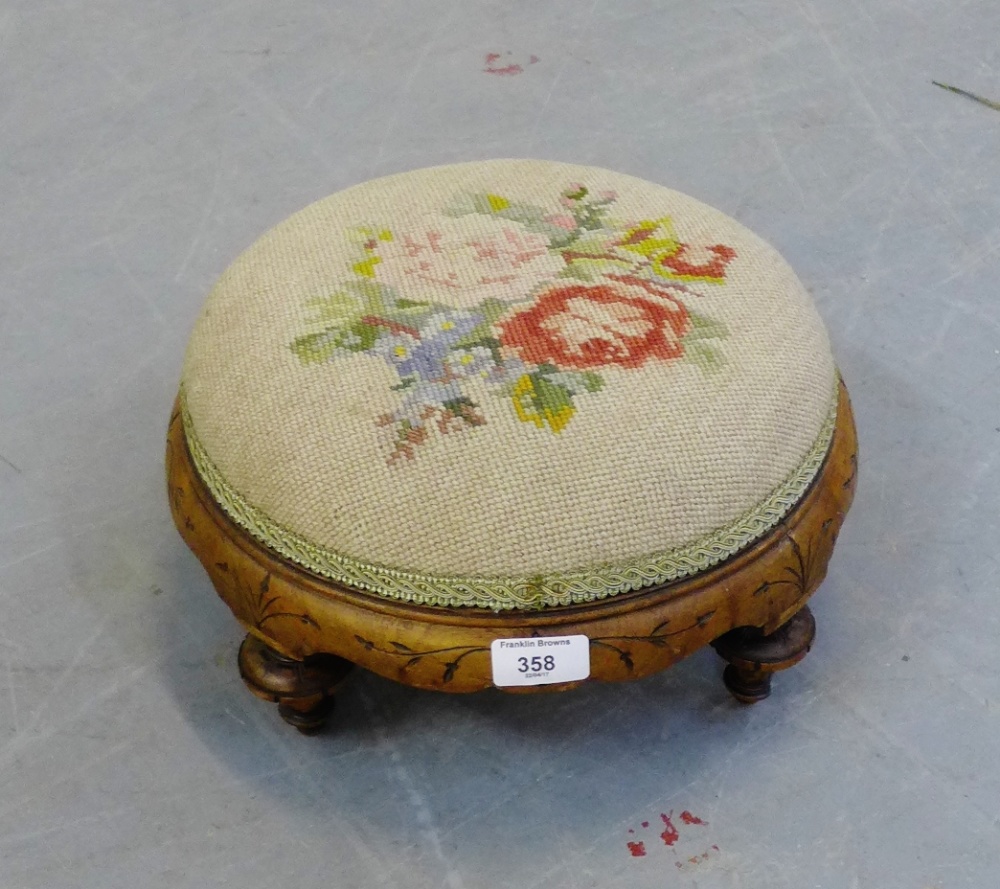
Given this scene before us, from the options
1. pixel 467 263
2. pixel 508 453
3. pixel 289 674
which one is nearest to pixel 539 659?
pixel 508 453

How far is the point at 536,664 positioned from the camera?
37.3 inches

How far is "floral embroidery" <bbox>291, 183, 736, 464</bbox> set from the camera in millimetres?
982

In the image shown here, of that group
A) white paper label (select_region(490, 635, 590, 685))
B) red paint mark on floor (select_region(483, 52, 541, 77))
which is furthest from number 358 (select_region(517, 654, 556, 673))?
red paint mark on floor (select_region(483, 52, 541, 77))

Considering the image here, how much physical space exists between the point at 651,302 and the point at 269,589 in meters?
0.42

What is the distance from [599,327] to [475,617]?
28 cm

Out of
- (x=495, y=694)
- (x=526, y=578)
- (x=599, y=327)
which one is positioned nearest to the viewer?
(x=526, y=578)

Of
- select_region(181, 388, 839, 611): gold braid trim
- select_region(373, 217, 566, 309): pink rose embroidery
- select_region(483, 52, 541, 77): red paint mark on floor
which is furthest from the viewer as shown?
select_region(483, 52, 541, 77): red paint mark on floor

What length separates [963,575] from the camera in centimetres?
132

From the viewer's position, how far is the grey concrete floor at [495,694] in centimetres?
112

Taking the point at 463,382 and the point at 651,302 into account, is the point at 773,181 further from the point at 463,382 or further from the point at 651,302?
the point at 463,382

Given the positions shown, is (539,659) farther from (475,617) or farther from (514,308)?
(514,308)

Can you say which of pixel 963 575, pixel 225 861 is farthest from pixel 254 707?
pixel 963 575

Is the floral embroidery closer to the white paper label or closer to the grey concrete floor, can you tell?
the white paper label

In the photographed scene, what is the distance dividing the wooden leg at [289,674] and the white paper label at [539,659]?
21 centimetres
